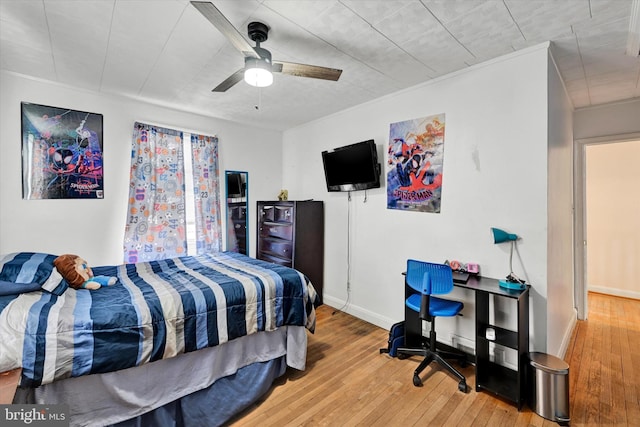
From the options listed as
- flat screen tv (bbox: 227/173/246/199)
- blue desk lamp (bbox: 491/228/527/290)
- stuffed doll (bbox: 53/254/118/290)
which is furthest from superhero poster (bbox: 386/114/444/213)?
stuffed doll (bbox: 53/254/118/290)

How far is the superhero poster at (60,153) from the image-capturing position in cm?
274

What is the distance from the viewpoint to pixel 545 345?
87.8 inches

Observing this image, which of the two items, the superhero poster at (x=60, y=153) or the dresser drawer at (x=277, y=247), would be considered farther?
the dresser drawer at (x=277, y=247)

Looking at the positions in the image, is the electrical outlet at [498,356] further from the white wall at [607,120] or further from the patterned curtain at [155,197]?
the patterned curtain at [155,197]

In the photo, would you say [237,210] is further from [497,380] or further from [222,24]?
[497,380]

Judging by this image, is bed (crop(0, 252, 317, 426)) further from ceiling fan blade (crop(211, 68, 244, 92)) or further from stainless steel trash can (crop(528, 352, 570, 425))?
stainless steel trash can (crop(528, 352, 570, 425))

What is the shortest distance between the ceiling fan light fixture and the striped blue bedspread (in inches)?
56.6

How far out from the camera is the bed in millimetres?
1421

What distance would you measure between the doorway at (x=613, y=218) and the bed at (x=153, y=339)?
4655mm

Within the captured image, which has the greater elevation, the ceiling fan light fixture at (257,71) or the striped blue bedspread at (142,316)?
the ceiling fan light fixture at (257,71)


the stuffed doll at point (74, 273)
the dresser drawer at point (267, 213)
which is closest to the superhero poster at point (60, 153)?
the stuffed doll at point (74, 273)

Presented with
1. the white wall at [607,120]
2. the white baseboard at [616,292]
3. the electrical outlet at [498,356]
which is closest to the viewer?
the electrical outlet at [498,356]

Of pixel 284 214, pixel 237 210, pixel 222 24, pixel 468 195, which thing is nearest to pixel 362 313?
pixel 284 214

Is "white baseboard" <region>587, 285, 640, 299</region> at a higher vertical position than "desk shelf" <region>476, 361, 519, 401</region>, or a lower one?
higher
